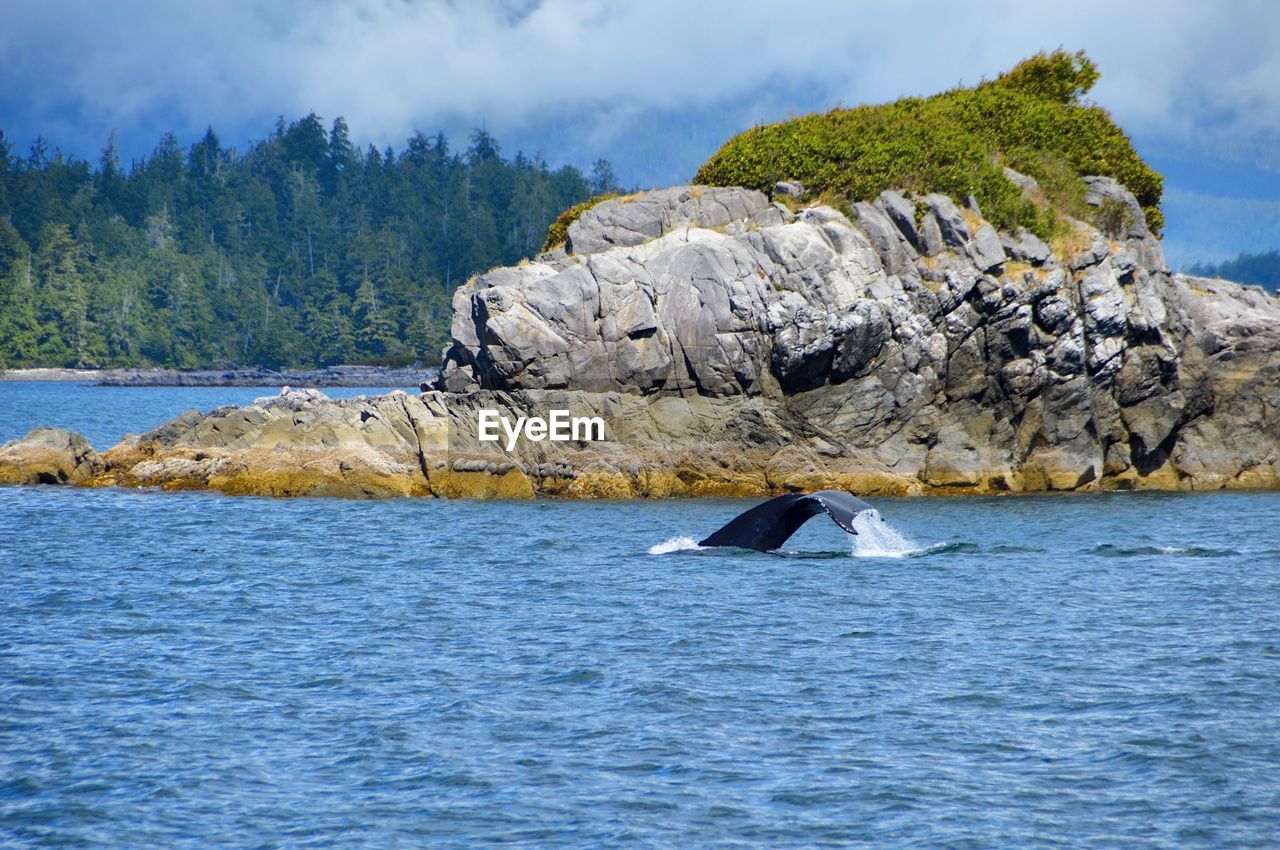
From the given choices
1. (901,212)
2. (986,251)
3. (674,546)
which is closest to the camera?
(674,546)

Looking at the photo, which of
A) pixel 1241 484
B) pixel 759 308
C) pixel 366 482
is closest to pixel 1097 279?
pixel 1241 484

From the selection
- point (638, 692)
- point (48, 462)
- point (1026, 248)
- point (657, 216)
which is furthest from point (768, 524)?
point (48, 462)

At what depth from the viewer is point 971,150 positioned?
45.5 meters

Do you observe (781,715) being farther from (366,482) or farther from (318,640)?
(366,482)

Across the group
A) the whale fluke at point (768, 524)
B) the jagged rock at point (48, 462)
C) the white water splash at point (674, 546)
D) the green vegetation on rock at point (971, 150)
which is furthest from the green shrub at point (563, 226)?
the whale fluke at point (768, 524)

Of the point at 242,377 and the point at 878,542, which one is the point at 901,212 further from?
the point at 242,377

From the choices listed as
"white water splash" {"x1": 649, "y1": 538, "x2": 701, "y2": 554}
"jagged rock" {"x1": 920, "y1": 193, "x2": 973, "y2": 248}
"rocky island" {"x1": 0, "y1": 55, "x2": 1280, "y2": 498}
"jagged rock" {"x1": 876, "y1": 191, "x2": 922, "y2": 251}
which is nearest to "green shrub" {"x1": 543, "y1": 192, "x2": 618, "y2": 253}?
"rocky island" {"x1": 0, "y1": 55, "x2": 1280, "y2": 498}

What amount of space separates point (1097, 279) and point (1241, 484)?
7.34m

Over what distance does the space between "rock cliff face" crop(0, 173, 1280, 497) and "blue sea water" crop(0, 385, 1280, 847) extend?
8.64 m

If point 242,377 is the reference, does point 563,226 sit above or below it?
below

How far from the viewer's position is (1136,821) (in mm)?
12188

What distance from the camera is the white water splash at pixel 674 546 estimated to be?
27672 mm

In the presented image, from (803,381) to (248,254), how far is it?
152 m

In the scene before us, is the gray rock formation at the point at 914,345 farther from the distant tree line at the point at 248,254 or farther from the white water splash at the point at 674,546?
the distant tree line at the point at 248,254
